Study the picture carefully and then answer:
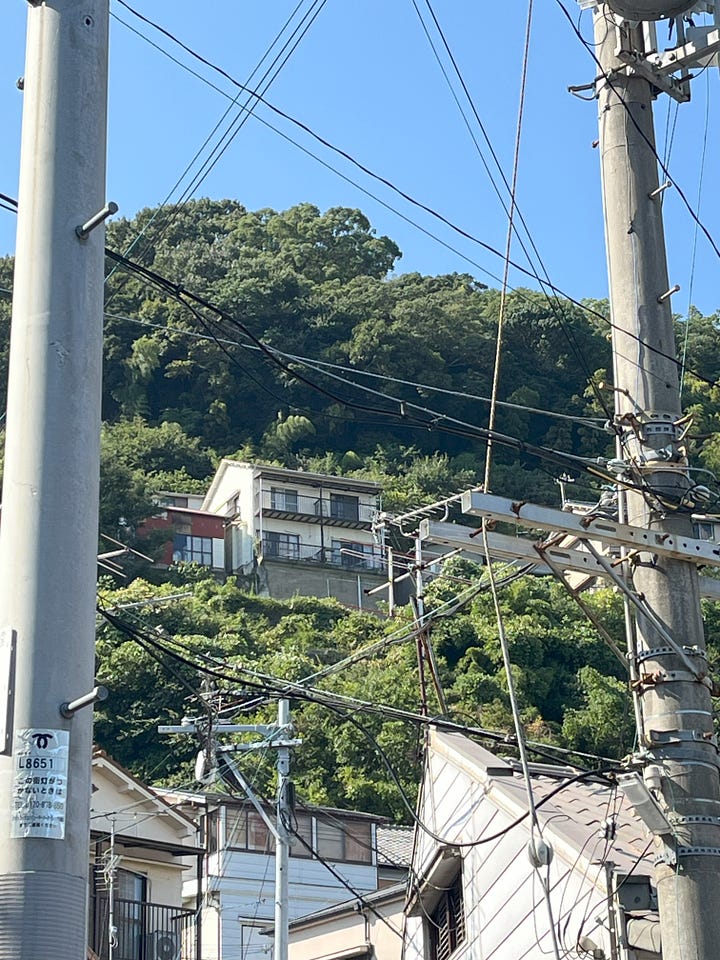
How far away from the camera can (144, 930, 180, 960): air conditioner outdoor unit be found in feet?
84.6

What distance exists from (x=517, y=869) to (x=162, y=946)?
1364cm

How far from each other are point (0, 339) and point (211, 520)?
19826 mm

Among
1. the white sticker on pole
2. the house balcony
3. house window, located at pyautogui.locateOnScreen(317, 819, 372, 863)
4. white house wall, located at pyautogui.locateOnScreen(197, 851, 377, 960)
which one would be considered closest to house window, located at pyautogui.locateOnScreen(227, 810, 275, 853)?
white house wall, located at pyautogui.locateOnScreen(197, 851, 377, 960)

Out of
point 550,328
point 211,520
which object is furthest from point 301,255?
point 211,520

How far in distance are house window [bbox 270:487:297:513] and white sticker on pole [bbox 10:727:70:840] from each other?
69534mm

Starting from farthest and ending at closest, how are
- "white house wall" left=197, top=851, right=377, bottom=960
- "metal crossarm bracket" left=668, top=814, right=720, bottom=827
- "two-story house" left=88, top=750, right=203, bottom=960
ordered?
"white house wall" left=197, top=851, right=377, bottom=960 < "two-story house" left=88, top=750, right=203, bottom=960 < "metal crossarm bracket" left=668, top=814, right=720, bottom=827

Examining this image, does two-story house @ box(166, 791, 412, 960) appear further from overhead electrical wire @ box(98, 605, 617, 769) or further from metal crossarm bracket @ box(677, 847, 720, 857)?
metal crossarm bracket @ box(677, 847, 720, 857)

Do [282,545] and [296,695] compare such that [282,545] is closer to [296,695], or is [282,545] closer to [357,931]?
[357,931]

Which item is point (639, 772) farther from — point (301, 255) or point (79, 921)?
point (301, 255)

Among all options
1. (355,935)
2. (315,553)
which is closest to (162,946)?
(355,935)

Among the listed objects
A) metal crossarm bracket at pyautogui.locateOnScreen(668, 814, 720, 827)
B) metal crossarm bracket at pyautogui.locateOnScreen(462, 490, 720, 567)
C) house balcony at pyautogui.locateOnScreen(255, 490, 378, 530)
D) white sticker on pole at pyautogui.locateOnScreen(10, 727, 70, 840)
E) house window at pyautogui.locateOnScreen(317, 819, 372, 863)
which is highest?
house balcony at pyautogui.locateOnScreen(255, 490, 378, 530)

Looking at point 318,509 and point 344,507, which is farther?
point 344,507

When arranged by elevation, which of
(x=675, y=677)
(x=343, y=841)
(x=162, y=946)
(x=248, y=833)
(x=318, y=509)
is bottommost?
(x=162, y=946)

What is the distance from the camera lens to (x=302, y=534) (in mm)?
74312
